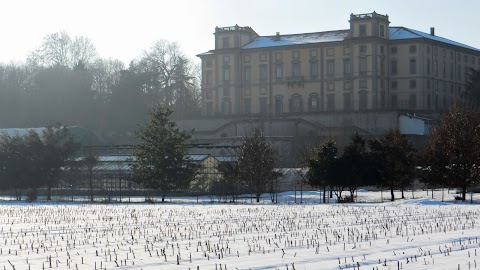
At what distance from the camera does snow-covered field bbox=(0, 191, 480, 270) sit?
17641mm

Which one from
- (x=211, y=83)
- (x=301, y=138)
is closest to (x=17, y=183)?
(x=301, y=138)

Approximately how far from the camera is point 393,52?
99.6 metres

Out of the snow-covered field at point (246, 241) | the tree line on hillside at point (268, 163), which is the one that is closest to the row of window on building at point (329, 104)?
the tree line on hillside at point (268, 163)

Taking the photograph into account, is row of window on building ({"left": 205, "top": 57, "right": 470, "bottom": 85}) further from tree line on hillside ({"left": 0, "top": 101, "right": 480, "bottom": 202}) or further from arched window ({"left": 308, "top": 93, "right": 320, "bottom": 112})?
tree line on hillside ({"left": 0, "top": 101, "right": 480, "bottom": 202})

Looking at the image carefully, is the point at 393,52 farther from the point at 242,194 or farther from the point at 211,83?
the point at 242,194

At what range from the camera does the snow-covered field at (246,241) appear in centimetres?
1764

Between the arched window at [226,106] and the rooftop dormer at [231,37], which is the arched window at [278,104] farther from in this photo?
the rooftop dormer at [231,37]

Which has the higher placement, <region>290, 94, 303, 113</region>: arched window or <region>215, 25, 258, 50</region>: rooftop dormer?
<region>215, 25, 258, 50</region>: rooftop dormer

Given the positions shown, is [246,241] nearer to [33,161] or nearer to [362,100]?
[33,161]

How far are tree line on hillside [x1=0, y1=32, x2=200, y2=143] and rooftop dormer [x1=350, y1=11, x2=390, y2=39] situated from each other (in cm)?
2414

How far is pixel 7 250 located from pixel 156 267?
17.3ft

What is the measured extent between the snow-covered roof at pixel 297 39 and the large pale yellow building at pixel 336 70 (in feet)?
0.40

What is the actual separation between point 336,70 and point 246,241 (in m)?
79.3

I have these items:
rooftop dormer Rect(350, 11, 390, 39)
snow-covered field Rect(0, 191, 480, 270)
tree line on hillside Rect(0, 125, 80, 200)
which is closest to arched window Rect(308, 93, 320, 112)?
rooftop dormer Rect(350, 11, 390, 39)
